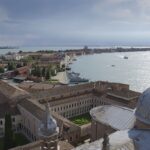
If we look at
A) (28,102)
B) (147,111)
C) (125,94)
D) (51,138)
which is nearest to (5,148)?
(28,102)

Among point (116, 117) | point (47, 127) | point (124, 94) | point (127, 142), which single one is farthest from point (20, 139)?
point (127, 142)

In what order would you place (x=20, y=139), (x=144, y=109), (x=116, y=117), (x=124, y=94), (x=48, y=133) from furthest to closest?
(x=124, y=94), (x=20, y=139), (x=116, y=117), (x=144, y=109), (x=48, y=133)

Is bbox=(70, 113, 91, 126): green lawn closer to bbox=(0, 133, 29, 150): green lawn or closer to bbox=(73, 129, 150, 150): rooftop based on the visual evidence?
bbox=(0, 133, 29, 150): green lawn

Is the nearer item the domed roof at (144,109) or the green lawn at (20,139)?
the domed roof at (144,109)

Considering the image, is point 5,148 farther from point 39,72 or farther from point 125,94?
point 39,72

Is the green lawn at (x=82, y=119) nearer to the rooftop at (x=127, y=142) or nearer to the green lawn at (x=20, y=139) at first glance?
the green lawn at (x=20, y=139)

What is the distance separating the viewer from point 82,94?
120 feet

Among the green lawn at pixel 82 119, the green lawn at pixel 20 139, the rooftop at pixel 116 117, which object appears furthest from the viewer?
the green lawn at pixel 82 119

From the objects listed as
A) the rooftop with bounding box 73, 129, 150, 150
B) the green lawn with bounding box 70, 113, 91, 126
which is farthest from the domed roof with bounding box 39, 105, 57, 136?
the green lawn with bounding box 70, 113, 91, 126

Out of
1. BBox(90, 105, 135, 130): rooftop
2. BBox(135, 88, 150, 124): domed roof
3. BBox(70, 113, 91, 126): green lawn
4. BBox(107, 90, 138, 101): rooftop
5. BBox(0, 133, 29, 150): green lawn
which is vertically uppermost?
BBox(135, 88, 150, 124): domed roof

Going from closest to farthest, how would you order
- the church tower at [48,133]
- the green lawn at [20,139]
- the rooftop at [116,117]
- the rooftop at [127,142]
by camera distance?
the rooftop at [127,142], the church tower at [48,133], the rooftop at [116,117], the green lawn at [20,139]

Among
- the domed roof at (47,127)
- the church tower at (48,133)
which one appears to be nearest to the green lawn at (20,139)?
the church tower at (48,133)

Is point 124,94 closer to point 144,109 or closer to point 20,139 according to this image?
point 20,139

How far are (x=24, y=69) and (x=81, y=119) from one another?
128ft
